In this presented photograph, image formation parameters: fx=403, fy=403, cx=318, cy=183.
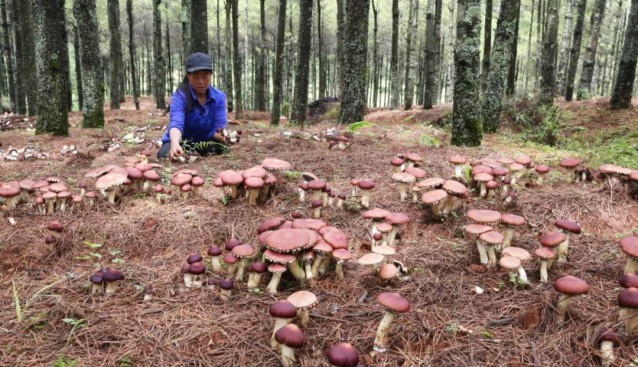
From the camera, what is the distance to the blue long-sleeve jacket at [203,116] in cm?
711

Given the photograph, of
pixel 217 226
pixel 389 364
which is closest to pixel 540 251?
pixel 389 364

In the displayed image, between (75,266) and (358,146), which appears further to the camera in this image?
(358,146)

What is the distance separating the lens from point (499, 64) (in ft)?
38.1

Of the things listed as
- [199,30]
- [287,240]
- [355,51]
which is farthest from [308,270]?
[355,51]

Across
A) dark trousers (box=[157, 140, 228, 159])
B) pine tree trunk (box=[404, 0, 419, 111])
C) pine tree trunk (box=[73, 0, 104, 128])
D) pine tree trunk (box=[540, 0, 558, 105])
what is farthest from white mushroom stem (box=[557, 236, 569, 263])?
pine tree trunk (box=[404, 0, 419, 111])

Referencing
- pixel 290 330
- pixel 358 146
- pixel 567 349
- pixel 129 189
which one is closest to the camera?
pixel 290 330

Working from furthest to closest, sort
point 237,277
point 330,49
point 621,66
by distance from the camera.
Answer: point 330,49
point 621,66
point 237,277

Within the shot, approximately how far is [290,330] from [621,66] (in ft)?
48.5

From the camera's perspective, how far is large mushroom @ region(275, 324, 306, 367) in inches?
98.3

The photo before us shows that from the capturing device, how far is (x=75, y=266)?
3.84m

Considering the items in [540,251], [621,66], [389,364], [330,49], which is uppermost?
[330,49]

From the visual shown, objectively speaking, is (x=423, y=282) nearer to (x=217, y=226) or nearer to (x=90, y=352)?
(x=217, y=226)

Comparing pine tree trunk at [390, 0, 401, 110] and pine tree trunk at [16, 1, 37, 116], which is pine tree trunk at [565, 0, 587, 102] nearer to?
pine tree trunk at [390, 0, 401, 110]

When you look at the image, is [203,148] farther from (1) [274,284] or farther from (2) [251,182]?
(1) [274,284]
